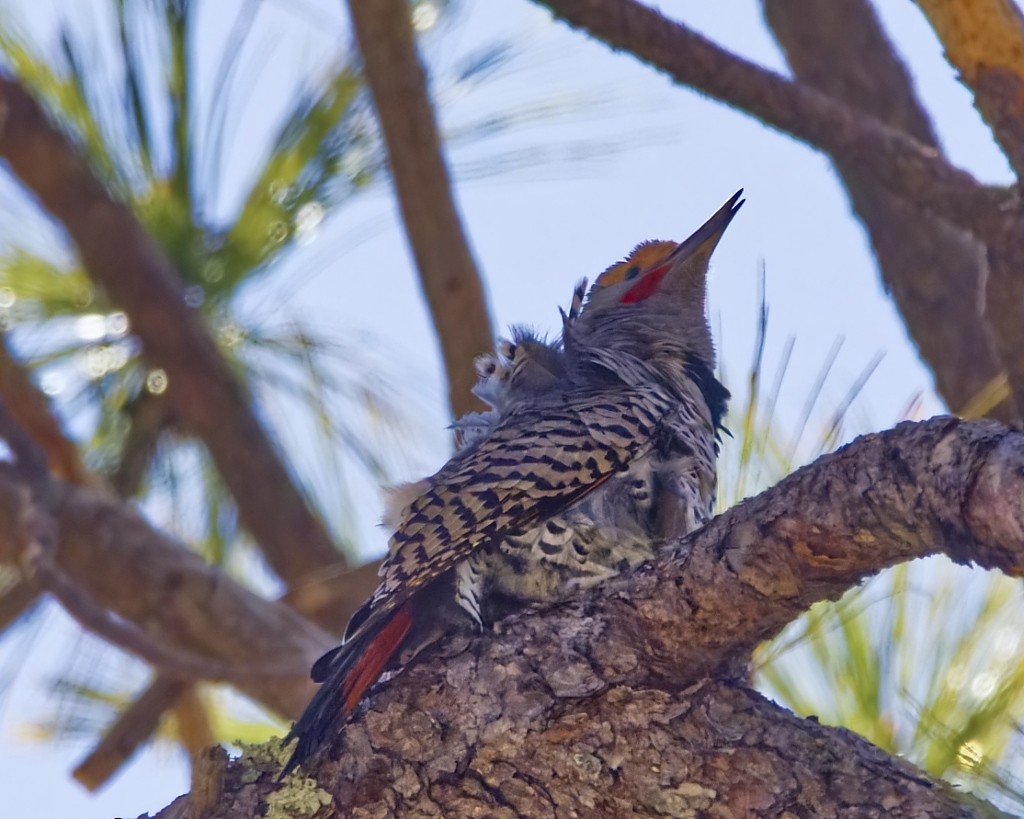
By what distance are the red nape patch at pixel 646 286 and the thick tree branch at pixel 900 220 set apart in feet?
1.72

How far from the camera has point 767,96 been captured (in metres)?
3.14

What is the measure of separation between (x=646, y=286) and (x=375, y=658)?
1836 mm

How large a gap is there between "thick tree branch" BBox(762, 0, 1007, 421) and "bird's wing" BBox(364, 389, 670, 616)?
960 mm

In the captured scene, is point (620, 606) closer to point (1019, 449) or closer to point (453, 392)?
point (1019, 449)

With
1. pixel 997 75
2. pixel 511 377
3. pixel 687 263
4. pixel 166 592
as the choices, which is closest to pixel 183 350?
pixel 166 592

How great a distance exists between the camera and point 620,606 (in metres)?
2.08

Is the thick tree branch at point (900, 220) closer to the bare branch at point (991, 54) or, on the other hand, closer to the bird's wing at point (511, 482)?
the bare branch at point (991, 54)

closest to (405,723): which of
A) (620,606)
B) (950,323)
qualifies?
(620,606)

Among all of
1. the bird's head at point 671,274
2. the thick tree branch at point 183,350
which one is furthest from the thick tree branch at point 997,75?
the thick tree branch at point 183,350

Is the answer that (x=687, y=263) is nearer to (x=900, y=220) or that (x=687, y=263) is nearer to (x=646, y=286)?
(x=646, y=286)

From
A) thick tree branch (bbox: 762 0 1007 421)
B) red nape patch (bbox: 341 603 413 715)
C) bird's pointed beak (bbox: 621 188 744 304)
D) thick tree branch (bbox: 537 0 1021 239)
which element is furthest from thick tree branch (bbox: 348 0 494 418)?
red nape patch (bbox: 341 603 413 715)

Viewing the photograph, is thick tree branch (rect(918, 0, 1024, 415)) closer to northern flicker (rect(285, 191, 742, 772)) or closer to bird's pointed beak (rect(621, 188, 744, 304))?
northern flicker (rect(285, 191, 742, 772))

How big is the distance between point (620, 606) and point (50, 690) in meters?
2.58

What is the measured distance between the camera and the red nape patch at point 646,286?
3736 millimetres
